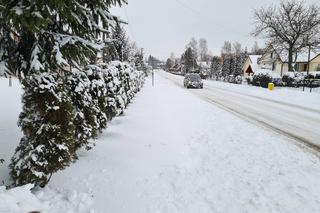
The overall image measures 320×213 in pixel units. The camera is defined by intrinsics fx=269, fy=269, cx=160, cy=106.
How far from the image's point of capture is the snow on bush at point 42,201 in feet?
8.24

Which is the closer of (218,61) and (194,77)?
(194,77)

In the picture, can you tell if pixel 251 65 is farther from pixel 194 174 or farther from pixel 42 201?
pixel 42 201

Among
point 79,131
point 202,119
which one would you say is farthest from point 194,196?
point 202,119

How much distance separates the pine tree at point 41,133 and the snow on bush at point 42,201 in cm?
24

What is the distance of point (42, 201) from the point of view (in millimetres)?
3320

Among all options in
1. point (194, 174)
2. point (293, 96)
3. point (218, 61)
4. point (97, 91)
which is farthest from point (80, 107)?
point (218, 61)

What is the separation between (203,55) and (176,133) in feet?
386

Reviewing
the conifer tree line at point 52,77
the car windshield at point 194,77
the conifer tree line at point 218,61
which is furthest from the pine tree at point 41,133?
the conifer tree line at point 218,61

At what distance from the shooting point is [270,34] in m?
34.6

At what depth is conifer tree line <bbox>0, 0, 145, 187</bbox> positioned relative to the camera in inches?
135

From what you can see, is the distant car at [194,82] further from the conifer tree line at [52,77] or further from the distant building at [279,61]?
the conifer tree line at [52,77]

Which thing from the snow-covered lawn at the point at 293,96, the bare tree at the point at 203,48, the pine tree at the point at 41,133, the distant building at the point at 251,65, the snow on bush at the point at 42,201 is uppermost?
the bare tree at the point at 203,48

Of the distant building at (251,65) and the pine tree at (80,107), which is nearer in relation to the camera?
the pine tree at (80,107)

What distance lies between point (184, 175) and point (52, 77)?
8.32 ft
